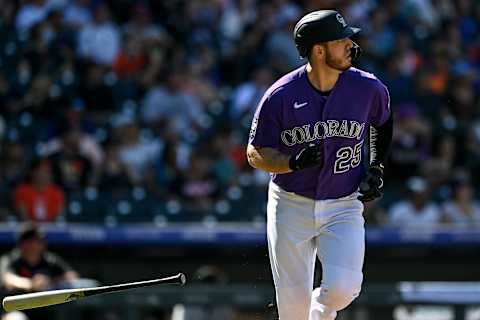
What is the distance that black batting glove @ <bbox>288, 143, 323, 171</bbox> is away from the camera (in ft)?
19.0

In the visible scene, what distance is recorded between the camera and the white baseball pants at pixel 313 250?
19.6 ft

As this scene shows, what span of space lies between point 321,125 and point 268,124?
28cm

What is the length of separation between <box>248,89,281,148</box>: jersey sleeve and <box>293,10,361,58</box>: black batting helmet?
32 centimetres

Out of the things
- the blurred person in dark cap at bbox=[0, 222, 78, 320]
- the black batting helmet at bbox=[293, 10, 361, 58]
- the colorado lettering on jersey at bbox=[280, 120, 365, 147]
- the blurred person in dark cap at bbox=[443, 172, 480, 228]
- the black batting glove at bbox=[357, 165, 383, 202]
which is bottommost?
the blurred person in dark cap at bbox=[443, 172, 480, 228]

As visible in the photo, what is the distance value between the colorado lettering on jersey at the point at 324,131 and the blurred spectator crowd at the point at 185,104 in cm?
537

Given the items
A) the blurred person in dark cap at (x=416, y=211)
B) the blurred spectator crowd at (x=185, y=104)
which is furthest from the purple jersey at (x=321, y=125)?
the blurred person in dark cap at (x=416, y=211)

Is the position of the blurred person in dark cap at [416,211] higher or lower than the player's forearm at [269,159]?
lower

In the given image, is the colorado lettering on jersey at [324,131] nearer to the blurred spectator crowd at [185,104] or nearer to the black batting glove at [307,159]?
the black batting glove at [307,159]

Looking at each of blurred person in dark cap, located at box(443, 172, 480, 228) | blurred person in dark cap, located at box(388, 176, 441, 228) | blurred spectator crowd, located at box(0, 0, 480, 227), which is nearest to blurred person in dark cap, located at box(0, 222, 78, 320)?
blurred spectator crowd, located at box(0, 0, 480, 227)

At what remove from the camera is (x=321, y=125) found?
6.07 m

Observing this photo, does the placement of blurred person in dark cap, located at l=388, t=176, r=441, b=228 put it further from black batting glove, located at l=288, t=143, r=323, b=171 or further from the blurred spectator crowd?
black batting glove, located at l=288, t=143, r=323, b=171

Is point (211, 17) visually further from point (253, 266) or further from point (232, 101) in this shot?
point (253, 266)

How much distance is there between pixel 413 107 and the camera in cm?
1306

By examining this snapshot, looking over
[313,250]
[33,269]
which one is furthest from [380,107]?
[33,269]
